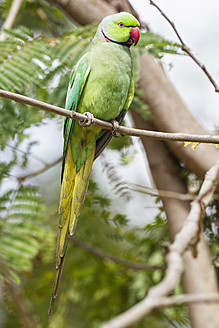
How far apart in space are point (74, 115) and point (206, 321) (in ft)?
3.01

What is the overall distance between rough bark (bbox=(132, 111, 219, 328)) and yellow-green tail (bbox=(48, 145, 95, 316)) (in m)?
0.43

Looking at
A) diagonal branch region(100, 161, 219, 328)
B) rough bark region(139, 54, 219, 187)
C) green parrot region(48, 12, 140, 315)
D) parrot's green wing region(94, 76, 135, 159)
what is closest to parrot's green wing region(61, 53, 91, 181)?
green parrot region(48, 12, 140, 315)

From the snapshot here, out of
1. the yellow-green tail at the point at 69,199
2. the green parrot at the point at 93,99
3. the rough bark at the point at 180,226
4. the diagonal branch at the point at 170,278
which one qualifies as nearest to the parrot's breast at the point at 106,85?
the green parrot at the point at 93,99

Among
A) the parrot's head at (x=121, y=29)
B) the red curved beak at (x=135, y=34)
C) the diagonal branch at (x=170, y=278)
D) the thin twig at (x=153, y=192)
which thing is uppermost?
the parrot's head at (x=121, y=29)

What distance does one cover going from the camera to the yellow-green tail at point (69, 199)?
1.24 meters

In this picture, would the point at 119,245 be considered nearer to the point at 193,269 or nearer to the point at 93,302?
the point at 93,302

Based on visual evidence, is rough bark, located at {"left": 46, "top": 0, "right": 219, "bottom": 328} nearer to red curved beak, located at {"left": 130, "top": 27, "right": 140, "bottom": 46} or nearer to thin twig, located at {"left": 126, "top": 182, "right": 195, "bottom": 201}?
thin twig, located at {"left": 126, "top": 182, "right": 195, "bottom": 201}

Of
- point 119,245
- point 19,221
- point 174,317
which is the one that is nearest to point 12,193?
point 19,221

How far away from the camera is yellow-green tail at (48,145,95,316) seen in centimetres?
124

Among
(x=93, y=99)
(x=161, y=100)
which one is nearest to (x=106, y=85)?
(x=93, y=99)

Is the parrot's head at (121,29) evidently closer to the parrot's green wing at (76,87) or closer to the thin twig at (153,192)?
the parrot's green wing at (76,87)

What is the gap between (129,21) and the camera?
155cm

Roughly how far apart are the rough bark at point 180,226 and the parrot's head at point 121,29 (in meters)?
0.45

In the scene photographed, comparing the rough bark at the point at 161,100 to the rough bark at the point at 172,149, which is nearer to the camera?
the rough bark at the point at 172,149
